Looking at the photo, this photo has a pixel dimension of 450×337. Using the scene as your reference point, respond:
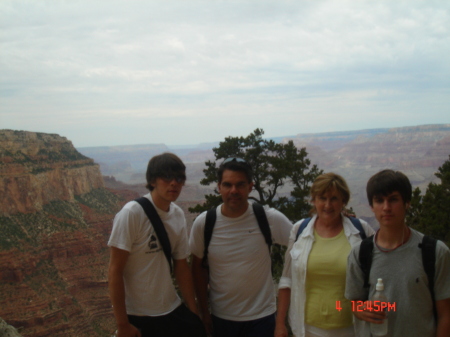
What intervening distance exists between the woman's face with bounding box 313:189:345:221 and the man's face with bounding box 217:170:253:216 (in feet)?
2.36

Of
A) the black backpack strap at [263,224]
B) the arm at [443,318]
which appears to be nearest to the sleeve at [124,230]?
the black backpack strap at [263,224]

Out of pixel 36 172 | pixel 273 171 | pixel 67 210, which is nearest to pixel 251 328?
pixel 273 171

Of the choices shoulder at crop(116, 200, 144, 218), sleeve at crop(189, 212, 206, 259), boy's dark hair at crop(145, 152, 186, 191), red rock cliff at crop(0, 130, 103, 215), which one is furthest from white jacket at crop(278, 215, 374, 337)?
red rock cliff at crop(0, 130, 103, 215)

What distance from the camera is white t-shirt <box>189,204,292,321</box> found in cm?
354

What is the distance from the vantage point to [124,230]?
121 inches

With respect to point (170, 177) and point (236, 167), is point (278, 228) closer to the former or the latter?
point (236, 167)

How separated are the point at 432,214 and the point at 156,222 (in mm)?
10837

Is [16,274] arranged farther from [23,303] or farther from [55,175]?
[55,175]

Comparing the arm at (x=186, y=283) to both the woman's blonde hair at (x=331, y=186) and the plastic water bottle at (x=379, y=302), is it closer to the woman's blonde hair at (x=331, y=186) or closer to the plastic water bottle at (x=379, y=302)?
the woman's blonde hair at (x=331, y=186)

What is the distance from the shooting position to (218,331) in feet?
12.1

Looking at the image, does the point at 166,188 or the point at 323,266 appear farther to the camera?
the point at 166,188

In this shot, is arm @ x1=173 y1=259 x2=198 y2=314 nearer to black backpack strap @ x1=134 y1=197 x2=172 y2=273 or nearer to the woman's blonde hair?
black backpack strap @ x1=134 y1=197 x2=172 y2=273

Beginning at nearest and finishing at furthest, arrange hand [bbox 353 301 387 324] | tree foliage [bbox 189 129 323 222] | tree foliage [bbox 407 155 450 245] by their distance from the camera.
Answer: hand [bbox 353 301 387 324]
tree foliage [bbox 407 155 450 245]
tree foliage [bbox 189 129 323 222]

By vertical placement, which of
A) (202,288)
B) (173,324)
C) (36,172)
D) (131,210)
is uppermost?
(131,210)
